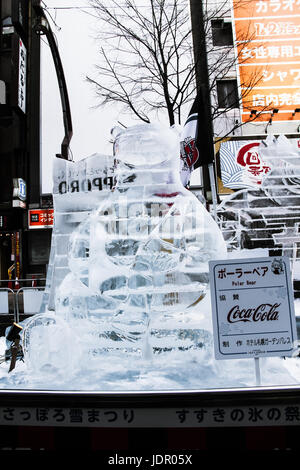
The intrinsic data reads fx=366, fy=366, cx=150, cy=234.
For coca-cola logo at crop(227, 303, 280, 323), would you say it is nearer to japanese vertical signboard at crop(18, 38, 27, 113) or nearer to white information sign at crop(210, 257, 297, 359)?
white information sign at crop(210, 257, 297, 359)

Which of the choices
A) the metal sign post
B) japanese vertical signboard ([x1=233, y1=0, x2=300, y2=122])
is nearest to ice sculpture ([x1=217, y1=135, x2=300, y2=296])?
the metal sign post

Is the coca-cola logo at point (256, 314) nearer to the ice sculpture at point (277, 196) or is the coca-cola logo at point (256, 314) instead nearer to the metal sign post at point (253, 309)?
the metal sign post at point (253, 309)

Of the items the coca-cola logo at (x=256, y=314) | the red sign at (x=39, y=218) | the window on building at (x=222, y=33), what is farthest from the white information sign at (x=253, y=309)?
the red sign at (x=39, y=218)

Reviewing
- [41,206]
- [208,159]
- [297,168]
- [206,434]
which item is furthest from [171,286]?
[41,206]

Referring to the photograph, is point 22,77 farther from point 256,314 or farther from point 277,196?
point 256,314

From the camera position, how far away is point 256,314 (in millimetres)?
1858

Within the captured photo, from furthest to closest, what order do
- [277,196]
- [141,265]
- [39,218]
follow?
[39,218], [277,196], [141,265]

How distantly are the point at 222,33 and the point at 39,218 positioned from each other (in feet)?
36.8

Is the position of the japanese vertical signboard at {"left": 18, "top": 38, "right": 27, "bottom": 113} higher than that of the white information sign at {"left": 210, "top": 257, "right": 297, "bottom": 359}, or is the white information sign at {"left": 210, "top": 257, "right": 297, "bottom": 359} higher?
the japanese vertical signboard at {"left": 18, "top": 38, "right": 27, "bottom": 113}

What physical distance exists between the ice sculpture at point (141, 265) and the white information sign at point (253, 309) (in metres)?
0.65

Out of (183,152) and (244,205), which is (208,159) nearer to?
(183,152)

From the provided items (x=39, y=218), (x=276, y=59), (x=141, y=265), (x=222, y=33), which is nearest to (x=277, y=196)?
(x=141, y=265)

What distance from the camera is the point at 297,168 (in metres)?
3.67

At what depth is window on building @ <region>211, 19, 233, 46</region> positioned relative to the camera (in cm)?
1473
